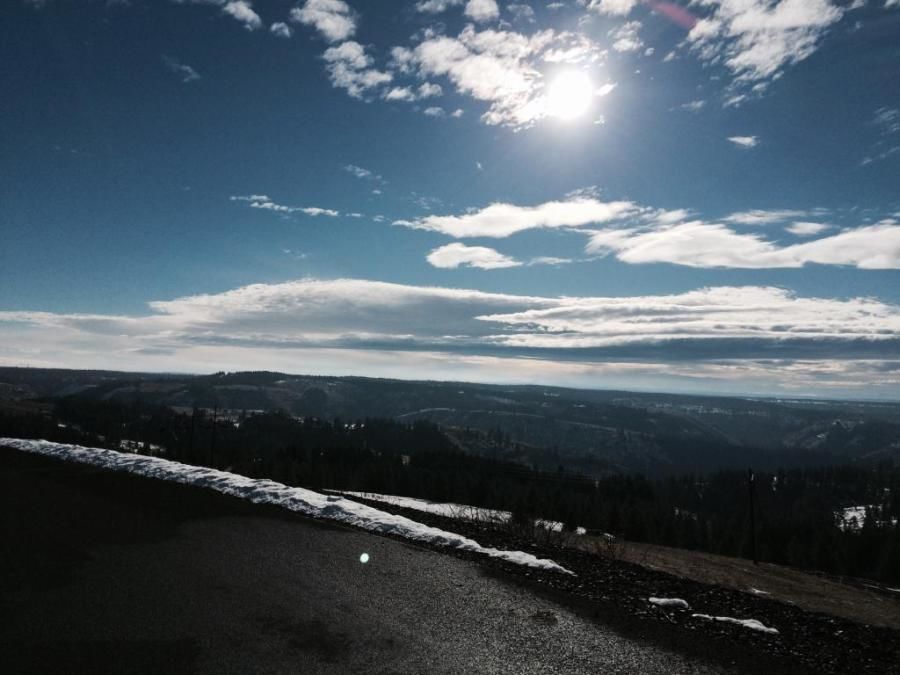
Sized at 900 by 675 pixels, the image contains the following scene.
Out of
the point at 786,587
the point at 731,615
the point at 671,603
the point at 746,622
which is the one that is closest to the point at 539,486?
the point at 786,587

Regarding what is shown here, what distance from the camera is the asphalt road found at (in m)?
5.84

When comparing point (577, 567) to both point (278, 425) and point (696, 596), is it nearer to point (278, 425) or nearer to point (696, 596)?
point (696, 596)

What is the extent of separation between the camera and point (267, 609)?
7180 mm

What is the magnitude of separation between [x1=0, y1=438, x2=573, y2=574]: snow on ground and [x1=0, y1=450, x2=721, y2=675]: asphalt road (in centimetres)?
87

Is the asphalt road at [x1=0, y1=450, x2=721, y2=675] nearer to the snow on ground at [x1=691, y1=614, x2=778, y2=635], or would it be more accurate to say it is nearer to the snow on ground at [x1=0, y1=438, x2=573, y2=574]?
the snow on ground at [x1=0, y1=438, x2=573, y2=574]

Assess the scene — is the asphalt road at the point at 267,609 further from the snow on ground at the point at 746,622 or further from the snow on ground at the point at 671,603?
the snow on ground at the point at 746,622

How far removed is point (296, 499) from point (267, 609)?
718 cm

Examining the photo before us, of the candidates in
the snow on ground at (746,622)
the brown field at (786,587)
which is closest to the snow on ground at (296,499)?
the snow on ground at (746,622)

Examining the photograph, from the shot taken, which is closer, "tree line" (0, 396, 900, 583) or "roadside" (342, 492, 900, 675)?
"roadside" (342, 492, 900, 675)

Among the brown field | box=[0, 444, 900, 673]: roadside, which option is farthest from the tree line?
box=[0, 444, 900, 673]: roadside

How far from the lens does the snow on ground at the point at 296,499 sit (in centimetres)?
1088

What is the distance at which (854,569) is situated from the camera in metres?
66.5

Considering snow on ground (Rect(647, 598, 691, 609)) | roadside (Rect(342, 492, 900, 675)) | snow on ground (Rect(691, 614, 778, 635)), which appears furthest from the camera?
snow on ground (Rect(647, 598, 691, 609))

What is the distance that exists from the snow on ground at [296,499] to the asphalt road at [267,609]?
0.87 meters
